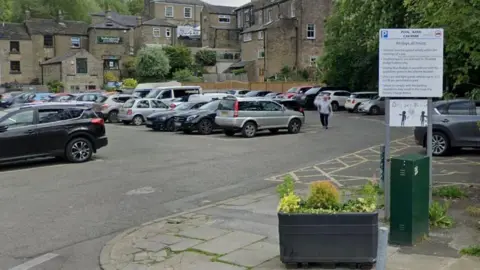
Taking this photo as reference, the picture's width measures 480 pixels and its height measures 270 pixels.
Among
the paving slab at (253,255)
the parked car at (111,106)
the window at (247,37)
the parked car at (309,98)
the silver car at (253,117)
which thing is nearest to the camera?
the paving slab at (253,255)

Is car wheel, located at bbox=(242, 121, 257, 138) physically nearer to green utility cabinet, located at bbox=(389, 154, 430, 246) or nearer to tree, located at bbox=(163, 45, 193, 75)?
green utility cabinet, located at bbox=(389, 154, 430, 246)

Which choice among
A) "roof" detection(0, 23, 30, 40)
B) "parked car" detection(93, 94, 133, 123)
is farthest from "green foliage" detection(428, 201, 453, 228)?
"roof" detection(0, 23, 30, 40)

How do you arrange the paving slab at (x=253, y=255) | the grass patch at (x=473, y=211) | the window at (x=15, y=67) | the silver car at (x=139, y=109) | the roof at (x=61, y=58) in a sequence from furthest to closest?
the window at (x=15, y=67)
the roof at (x=61, y=58)
the silver car at (x=139, y=109)
the grass patch at (x=473, y=211)
the paving slab at (x=253, y=255)

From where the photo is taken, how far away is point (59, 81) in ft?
219

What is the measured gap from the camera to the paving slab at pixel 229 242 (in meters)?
6.78

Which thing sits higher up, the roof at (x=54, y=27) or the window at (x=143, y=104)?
the roof at (x=54, y=27)

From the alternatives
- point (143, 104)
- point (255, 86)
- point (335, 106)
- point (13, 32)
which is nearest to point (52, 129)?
point (143, 104)

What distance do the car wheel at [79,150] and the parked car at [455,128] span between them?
31.8 feet

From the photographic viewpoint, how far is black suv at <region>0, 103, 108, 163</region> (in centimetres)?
1440

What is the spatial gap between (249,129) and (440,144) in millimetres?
8888

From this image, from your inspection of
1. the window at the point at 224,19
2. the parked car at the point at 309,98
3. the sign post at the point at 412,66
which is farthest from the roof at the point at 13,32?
the sign post at the point at 412,66

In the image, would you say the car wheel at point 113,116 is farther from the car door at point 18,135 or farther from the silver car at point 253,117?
the car door at point 18,135

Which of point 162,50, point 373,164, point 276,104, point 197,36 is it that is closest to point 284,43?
point 162,50

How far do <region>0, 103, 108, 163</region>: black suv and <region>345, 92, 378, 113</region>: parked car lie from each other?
25.6 metres
